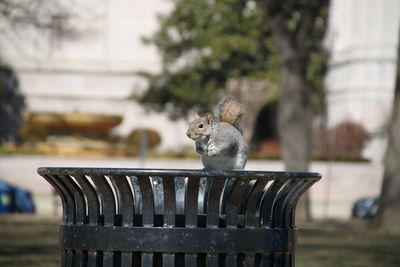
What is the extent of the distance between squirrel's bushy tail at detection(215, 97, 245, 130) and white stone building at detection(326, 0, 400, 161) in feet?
109

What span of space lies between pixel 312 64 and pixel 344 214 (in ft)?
33.6

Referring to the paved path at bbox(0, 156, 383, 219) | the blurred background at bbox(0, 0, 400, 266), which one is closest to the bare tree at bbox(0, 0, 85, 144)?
the blurred background at bbox(0, 0, 400, 266)

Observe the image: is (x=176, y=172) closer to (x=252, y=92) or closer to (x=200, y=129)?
(x=200, y=129)

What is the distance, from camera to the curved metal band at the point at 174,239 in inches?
186

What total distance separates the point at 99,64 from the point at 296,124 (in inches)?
827

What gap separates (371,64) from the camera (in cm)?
3959

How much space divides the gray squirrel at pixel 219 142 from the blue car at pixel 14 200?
69.0ft

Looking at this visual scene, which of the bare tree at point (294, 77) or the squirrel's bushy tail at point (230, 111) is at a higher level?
the bare tree at point (294, 77)

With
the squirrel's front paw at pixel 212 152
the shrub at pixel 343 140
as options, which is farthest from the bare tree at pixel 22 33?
the squirrel's front paw at pixel 212 152

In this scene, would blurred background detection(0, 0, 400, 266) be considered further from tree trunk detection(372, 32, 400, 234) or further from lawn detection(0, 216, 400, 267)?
lawn detection(0, 216, 400, 267)

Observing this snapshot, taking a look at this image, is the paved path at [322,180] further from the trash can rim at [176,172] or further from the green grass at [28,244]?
the trash can rim at [176,172]

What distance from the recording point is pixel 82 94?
145ft

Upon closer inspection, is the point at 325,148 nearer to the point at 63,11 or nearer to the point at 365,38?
the point at 365,38

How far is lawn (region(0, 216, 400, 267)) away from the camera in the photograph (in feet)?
41.8
